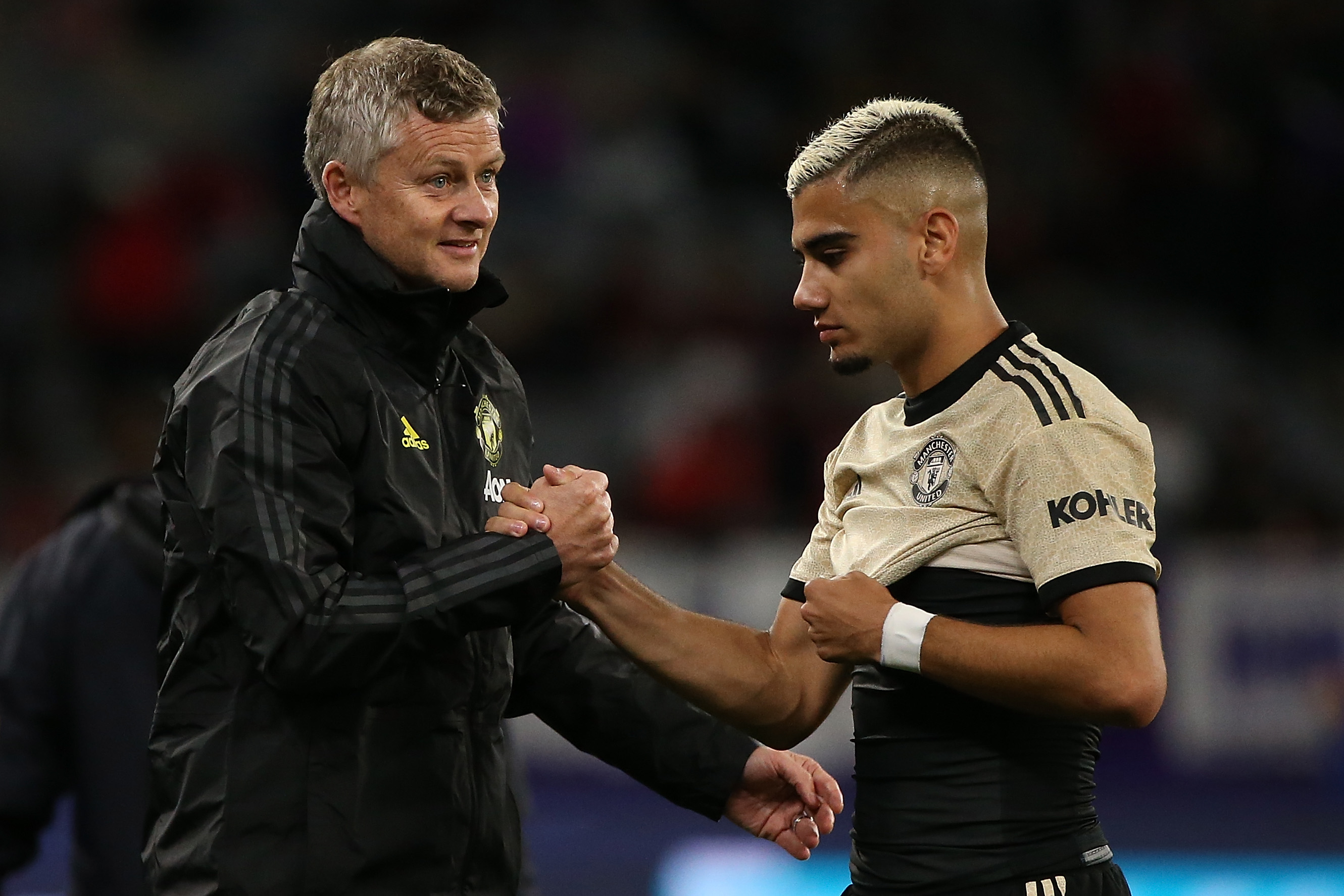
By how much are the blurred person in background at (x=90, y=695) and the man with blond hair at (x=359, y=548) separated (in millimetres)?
971

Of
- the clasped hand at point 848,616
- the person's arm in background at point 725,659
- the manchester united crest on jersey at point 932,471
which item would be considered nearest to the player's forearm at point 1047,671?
the clasped hand at point 848,616

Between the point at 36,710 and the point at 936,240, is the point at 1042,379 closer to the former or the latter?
the point at 936,240

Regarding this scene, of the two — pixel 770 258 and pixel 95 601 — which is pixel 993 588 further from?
pixel 770 258

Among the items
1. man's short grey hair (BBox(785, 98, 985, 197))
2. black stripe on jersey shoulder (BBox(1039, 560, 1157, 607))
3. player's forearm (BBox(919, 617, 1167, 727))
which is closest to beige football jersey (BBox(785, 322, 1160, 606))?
black stripe on jersey shoulder (BBox(1039, 560, 1157, 607))

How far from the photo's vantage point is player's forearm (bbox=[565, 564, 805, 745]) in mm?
3607

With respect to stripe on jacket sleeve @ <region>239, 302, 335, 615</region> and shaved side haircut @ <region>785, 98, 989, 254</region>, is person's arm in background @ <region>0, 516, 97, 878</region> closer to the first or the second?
stripe on jacket sleeve @ <region>239, 302, 335, 615</region>

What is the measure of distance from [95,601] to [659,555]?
16.2 ft

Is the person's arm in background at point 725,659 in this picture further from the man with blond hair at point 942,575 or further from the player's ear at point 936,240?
the player's ear at point 936,240

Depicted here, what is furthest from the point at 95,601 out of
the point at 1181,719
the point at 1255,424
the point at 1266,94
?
the point at 1266,94

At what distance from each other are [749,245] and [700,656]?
8091 mm

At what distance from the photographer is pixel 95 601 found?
13.5 ft

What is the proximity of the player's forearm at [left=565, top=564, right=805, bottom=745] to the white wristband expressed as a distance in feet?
1.89

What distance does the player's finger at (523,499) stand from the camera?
3.18 metres

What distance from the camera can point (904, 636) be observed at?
3102mm
